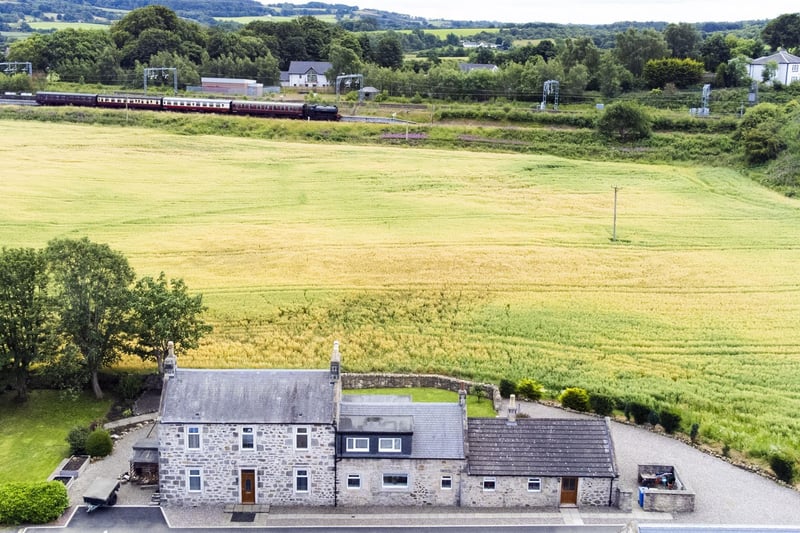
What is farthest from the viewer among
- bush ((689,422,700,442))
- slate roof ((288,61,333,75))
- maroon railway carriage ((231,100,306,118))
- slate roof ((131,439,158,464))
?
slate roof ((288,61,333,75))

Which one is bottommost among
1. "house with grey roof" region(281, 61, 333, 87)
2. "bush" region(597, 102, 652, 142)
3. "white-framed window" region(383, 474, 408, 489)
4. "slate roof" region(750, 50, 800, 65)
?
"white-framed window" region(383, 474, 408, 489)

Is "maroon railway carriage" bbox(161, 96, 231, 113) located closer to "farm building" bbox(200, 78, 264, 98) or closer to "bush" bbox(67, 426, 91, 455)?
"farm building" bbox(200, 78, 264, 98)

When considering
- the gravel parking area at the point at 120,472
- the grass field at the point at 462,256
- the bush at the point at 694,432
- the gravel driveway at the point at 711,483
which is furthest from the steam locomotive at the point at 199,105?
the bush at the point at 694,432

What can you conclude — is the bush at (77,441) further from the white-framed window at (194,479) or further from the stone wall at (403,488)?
the stone wall at (403,488)

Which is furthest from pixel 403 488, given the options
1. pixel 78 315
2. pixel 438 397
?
pixel 78 315

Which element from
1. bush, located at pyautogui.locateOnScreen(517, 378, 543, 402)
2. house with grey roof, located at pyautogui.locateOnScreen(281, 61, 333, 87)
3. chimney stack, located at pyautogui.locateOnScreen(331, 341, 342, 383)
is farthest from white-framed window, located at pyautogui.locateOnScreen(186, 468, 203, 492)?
house with grey roof, located at pyautogui.locateOnScreen(281, 61, 333, 87)

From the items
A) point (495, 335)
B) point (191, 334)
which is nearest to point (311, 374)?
point (191, 334)
